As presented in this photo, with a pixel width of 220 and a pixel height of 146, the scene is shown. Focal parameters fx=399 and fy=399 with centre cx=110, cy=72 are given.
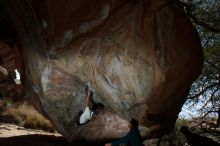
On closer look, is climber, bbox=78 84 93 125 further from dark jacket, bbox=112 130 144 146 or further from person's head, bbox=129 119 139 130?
dark jacket, bbox=112 130 144 146

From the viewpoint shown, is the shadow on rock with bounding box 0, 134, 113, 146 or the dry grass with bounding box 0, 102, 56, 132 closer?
the shadow on rock with bounding box 0, 134, 113, 146

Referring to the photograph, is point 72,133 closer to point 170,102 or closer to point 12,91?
point 170,102

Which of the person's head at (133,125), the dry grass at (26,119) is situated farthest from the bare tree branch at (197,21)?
the dry grass at (26,119)

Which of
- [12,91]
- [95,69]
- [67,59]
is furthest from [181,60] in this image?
[12,91]

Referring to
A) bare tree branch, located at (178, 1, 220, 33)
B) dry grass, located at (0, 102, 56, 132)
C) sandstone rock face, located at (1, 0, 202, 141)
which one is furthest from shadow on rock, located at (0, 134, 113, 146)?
bare tree branch, located at (178, 1, 220, 33)

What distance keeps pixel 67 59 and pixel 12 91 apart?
1699cm

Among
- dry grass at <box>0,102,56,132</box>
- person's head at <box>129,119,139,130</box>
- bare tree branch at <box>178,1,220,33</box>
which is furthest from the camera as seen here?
dry grass at <box>0,102,56,132</box>

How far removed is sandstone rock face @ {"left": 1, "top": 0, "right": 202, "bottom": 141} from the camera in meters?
10.0

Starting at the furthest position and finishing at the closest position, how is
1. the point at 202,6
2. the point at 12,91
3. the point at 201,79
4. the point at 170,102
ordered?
the point at 12,91 < the point at 201,79 < the point at 202,6 < the point at 170,102

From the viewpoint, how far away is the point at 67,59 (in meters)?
10.4

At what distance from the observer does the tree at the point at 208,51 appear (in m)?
16.7

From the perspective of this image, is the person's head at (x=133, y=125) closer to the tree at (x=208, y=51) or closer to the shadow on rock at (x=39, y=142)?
the shadow on rock at (x=39, y=142)

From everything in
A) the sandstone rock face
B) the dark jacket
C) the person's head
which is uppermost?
the sandstone rock face

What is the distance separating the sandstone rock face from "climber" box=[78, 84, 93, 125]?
110 millimetres
